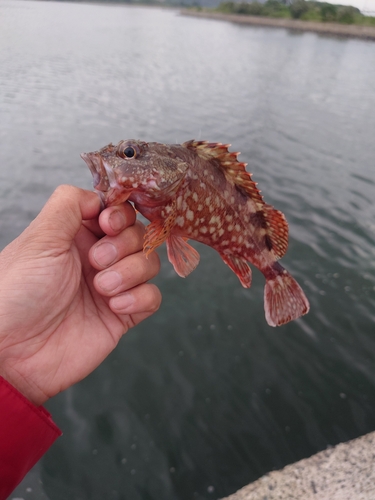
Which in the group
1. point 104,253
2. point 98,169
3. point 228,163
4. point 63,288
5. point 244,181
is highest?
point 98,169

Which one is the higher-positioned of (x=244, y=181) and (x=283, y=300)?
(x=244, y=181)

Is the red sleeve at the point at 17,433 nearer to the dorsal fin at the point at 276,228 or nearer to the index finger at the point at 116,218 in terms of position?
the index finger at the point at 116,218

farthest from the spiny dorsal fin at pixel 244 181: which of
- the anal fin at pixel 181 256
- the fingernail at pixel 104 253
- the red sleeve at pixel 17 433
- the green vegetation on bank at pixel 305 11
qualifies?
the green vegetation on bank at pixel 305 11

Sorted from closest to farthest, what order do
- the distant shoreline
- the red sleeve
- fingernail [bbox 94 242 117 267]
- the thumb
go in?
the red sleeve
the thumb
fingernail [bbox 94 242 117 267]
the distant shoreline

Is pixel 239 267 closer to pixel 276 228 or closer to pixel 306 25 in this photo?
pixel 276 228

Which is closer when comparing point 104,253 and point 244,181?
point 104,253

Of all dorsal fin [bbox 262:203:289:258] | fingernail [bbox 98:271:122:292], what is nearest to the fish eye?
fingernail [bbox 98:271:122:292]

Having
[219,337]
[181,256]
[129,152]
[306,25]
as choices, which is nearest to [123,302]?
[181,256]

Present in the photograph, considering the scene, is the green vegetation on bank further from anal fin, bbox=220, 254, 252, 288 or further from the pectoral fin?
the pectoral fin

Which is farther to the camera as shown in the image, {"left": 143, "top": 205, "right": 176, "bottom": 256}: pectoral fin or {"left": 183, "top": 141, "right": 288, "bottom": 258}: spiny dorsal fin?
{"left": 183, "top": 141, "right": 288, "bottom": 258}: spiny dorsal fin
